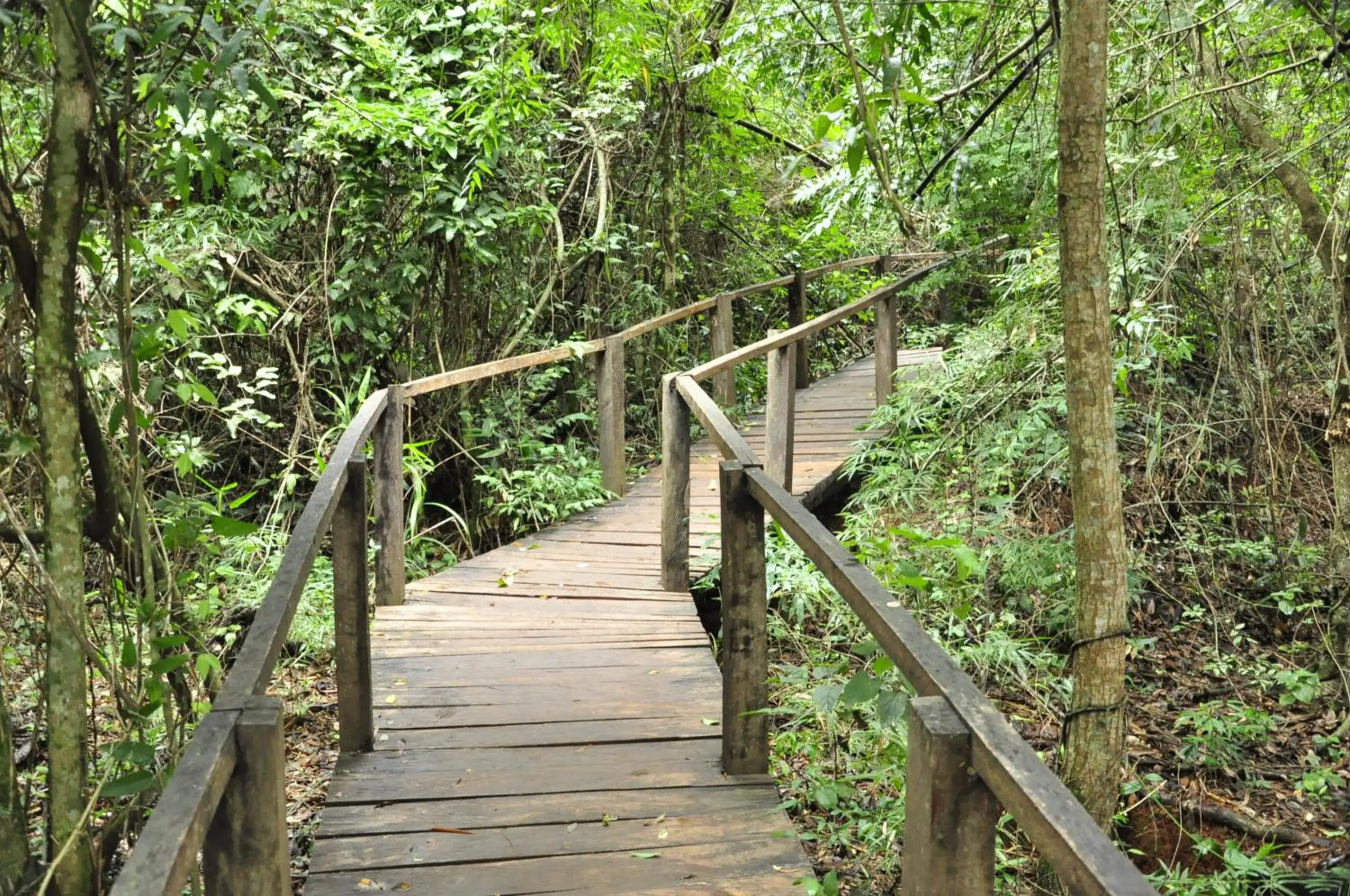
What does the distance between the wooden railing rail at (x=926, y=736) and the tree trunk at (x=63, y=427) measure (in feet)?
5.59

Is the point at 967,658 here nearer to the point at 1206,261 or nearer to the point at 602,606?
the point at 602,606

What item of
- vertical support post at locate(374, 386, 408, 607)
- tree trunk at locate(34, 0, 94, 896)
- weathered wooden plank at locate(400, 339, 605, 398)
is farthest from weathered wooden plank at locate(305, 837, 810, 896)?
weathered wooden plank at locate(400, 339, 605, 398)

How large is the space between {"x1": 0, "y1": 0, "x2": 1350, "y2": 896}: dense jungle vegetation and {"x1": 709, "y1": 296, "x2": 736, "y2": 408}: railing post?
1.52ft

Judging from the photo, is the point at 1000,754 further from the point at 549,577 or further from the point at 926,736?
the point at 549,577

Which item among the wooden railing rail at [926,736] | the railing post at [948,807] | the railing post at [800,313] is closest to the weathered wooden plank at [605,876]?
the wooden railing rail at [926,736]

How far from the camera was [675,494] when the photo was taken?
18.1ft

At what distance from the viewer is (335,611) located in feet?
11.6

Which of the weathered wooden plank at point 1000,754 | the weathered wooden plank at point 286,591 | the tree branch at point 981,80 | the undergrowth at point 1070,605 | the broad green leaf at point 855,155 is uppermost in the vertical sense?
the tree branch at point 981,80

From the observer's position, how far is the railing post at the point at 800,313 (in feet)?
37.9

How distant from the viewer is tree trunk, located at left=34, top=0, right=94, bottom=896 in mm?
2373

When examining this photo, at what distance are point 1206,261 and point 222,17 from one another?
621 centimetres

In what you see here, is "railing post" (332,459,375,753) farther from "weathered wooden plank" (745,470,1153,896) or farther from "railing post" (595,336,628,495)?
"railing post" (595,336,628,495)

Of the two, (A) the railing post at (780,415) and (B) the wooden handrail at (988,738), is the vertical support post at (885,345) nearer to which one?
(A) the railing post at (780,415)

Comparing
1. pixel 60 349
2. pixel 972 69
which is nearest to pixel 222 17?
pixel 60 349
